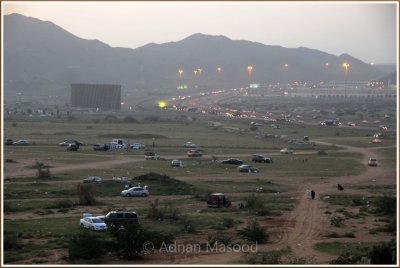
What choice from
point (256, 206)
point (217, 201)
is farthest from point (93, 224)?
point (256, 206)

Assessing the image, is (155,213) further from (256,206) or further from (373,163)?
(373,163)

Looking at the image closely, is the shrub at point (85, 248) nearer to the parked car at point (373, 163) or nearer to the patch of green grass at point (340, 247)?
the patch of green grass at point (340, 247)

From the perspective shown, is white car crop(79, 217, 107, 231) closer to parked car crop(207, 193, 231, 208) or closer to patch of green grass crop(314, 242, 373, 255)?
parked car crop(207, 193, 231, 208)

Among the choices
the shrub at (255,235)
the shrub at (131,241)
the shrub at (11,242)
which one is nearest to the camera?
the shrub at (131,241)

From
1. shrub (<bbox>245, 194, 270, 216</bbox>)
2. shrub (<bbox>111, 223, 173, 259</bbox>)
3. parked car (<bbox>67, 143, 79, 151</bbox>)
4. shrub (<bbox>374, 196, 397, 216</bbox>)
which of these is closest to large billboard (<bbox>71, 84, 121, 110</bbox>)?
parked car (<bbox>67, 143, 79, 151</bbox>)

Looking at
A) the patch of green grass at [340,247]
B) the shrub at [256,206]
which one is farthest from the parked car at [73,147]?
the patch of green grass at [340,247]
